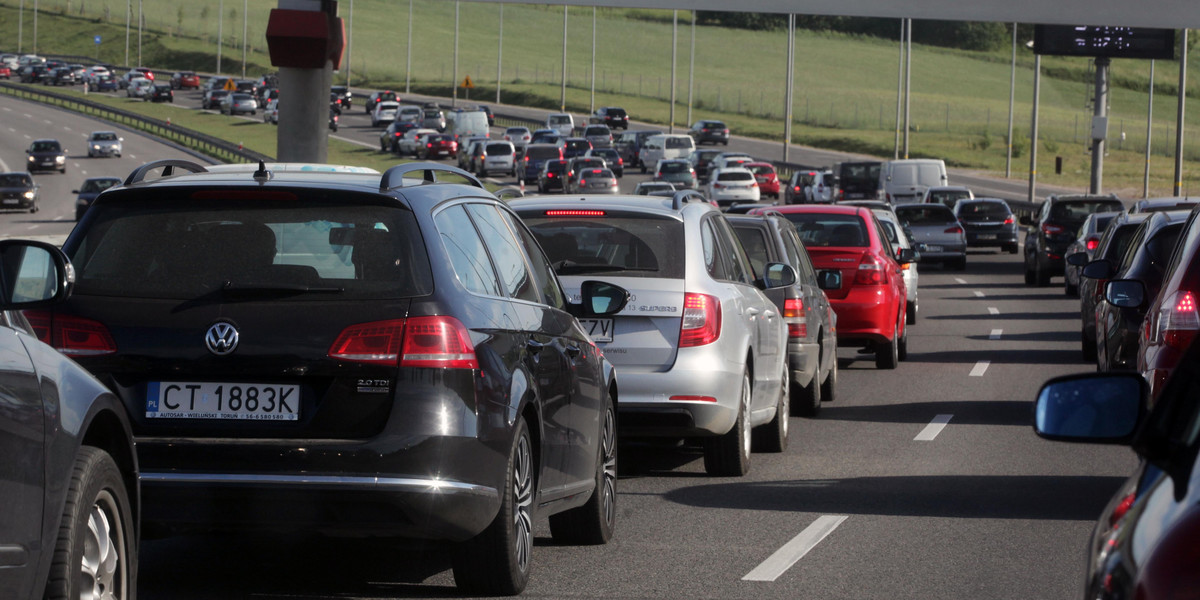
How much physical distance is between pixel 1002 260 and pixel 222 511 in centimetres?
4201

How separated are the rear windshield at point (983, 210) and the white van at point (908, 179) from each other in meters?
5.97

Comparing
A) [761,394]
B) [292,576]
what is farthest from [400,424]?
[761,394]

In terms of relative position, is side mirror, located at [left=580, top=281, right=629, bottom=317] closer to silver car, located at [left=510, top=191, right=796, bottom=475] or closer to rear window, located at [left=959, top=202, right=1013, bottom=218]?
silver car, located at [left=510, top=191, right=796, bottom=475]

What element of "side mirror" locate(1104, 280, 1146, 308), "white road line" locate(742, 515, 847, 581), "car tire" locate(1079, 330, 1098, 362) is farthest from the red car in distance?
"white road line" locate(742, 515, 847, 581)

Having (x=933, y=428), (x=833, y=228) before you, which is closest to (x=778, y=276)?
(x=933, y=428)

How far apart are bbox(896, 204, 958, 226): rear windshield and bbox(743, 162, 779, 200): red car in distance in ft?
100

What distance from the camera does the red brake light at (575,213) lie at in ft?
34.8

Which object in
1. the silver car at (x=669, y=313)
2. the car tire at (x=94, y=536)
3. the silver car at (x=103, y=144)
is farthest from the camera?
the silver car at (x=103, y=144)

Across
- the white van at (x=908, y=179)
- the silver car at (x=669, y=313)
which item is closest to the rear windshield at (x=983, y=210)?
the white van at (x=908, y=179)

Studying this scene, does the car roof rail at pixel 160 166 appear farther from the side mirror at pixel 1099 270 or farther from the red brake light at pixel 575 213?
the side mirror at pixel 1099 270

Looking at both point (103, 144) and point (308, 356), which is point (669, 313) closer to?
point (308, 356)

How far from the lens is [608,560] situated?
26.3 feet

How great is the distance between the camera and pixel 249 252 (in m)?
6.65

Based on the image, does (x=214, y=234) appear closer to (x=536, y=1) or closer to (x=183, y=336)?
(x=183, y=336)
